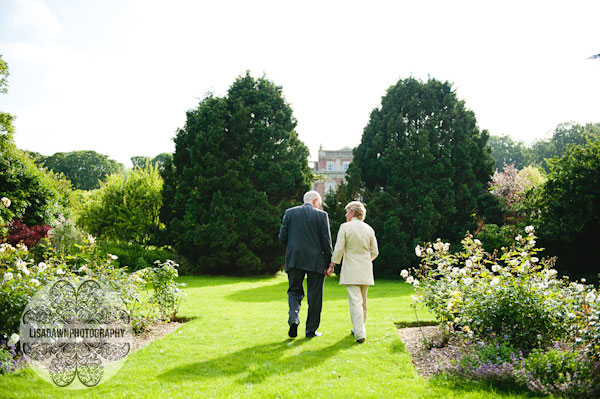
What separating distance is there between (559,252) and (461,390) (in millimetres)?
11504

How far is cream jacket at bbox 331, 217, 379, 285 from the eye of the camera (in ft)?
20.4

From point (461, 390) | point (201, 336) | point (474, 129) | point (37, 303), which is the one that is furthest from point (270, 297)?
point (474, 129)

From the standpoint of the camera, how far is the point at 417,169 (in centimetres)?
1827

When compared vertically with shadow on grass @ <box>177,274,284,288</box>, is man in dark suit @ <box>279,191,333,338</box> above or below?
above

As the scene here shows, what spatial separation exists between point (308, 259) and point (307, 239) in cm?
31

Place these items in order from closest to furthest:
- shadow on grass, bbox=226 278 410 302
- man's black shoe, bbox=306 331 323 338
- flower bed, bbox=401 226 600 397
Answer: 1. flower bed, bbox=401 226 600 397
2. man's black shoe, bbox=306 331 323 338
3. shadow on grass, bbox=226 278 410 302

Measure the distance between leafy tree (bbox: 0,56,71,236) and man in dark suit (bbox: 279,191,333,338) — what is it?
15.7 meters

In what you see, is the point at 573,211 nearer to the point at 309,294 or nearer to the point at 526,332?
the point at 526,332

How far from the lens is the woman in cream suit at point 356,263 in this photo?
615 cm

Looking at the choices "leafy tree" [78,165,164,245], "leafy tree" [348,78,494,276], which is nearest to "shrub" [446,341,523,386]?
"leafy tree" [348,78,494,276]

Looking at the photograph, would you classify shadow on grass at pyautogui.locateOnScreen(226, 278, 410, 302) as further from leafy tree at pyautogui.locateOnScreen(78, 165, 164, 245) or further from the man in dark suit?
leafy tree at pyautogui.locateOnScreen(78, 165, 164, 245)

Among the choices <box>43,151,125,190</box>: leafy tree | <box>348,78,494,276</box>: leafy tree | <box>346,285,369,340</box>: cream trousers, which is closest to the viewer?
<box>346,285,369,340</box>: cream trousers

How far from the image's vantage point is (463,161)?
18.3m

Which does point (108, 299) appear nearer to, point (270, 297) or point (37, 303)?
point (37, 303)
